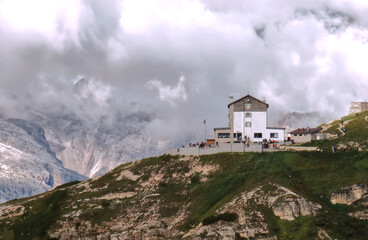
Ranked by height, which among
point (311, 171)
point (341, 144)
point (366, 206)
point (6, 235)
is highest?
point (341, 144)

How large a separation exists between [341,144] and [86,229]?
5849 centimetres

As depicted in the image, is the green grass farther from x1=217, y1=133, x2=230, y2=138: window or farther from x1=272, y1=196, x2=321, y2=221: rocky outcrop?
x1=272, y1=196, x2=321, y2=221: rocky outcrop

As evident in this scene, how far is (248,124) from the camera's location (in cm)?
14300

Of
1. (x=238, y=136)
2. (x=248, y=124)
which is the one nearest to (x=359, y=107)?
(x=248, y=124)

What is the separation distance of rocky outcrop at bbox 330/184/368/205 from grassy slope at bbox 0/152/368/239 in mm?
1319

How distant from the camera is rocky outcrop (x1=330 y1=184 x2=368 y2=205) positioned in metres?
91.3

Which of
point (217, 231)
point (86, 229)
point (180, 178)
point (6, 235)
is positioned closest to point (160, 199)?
point (180, 178)

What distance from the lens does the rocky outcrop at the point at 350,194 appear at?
91312mm

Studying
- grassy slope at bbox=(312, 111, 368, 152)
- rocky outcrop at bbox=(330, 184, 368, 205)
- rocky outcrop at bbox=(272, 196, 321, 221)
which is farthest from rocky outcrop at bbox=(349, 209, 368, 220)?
grassy slope at bbox=(312, 111, 368, 152)

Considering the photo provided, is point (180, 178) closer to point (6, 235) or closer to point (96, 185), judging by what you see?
point (96, 185)

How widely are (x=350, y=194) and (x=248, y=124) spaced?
53.6 metres

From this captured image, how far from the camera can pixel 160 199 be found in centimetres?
11012

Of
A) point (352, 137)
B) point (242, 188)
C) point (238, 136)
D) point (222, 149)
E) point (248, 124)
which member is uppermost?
point (248, 124)

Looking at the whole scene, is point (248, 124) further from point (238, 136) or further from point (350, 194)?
point (350, 194)
